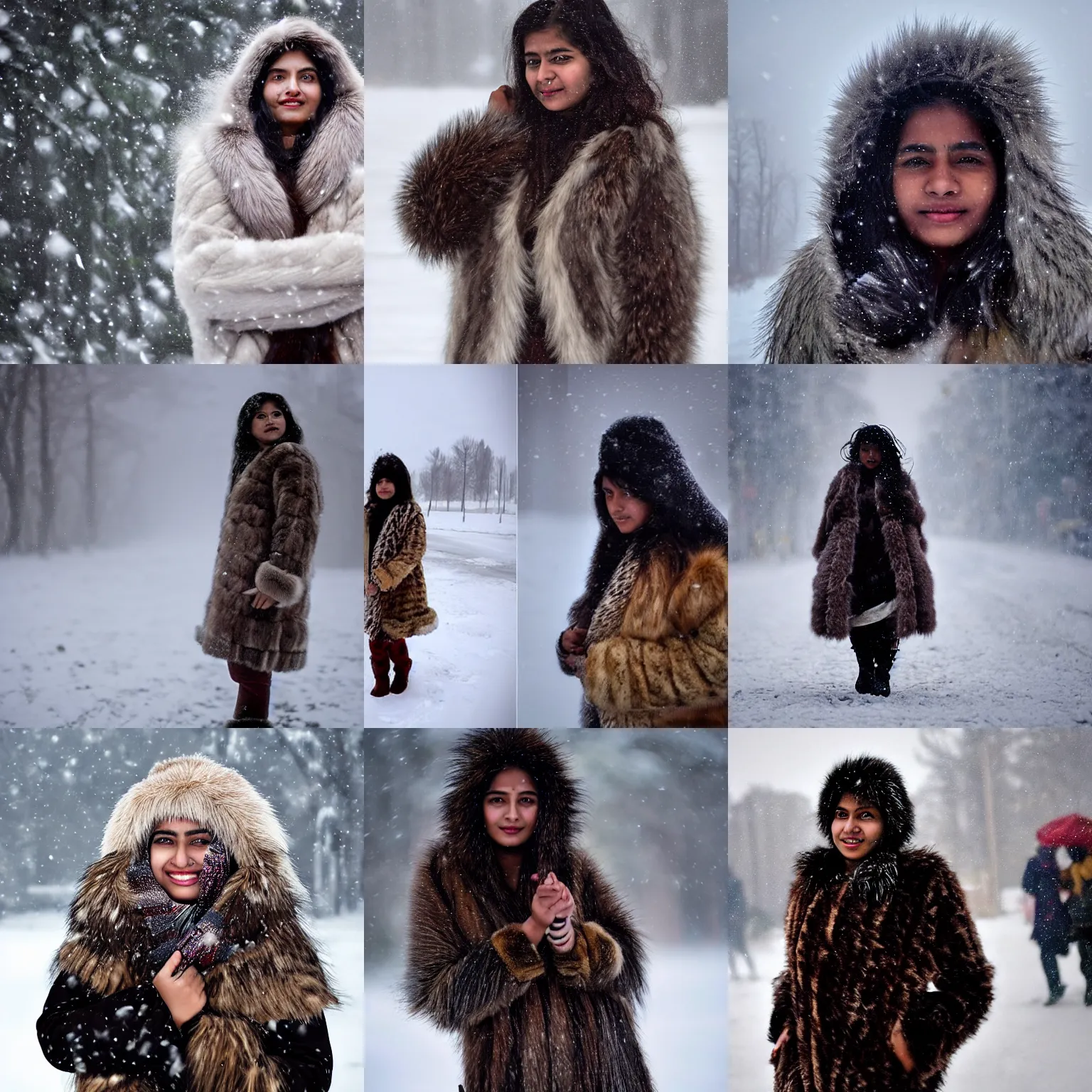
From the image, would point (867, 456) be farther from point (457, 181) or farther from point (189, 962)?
point (189, 962)

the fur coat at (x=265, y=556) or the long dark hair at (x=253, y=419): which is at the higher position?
the long dark hair at (x=253, y=419)

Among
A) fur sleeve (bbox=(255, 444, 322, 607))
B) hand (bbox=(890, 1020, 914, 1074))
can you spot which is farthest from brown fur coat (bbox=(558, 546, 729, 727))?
hand (bbox=(890, 1020, 914, 1074))

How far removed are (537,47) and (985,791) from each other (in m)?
1.68

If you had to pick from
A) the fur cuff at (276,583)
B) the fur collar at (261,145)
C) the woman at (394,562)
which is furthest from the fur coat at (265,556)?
the fur collar at (261,145)

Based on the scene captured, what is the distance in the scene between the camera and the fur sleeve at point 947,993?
2.33 metres

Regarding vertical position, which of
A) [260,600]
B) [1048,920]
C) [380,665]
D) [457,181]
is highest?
[457,181]

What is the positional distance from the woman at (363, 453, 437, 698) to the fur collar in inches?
20.2

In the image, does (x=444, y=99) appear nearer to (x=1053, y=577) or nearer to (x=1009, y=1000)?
(x=1053, y=577)

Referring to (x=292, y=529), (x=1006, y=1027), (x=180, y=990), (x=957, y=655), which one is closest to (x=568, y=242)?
(x=292, y=529)

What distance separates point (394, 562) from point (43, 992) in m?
1.07

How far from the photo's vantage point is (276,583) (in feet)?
7.78

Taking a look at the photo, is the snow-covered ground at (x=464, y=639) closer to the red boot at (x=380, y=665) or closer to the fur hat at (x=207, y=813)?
the red boot at (x=380, y=665)

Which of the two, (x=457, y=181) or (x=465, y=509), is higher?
(x=457, y=181)

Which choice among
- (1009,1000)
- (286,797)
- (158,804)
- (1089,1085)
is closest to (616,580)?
(286,797)
